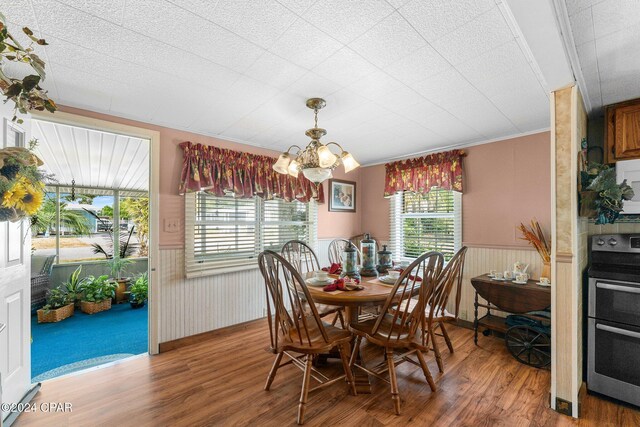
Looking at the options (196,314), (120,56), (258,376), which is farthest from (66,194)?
(258,376)

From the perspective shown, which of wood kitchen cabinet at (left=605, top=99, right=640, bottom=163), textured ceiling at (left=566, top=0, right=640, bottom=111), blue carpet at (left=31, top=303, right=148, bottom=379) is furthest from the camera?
blue carpet at (left=31, top=303, right=148, bottom=379)

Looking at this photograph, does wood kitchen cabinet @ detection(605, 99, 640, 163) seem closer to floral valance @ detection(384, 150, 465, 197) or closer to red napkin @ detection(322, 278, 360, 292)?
floral valance @ detection(384, 150, 465, 197)

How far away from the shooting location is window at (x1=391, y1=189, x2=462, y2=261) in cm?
358

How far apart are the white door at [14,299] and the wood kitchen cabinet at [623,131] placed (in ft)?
13.9

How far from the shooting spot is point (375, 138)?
10.6ft

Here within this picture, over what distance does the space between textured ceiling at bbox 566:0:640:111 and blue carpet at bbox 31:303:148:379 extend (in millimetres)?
4072

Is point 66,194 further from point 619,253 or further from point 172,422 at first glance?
point 619,253

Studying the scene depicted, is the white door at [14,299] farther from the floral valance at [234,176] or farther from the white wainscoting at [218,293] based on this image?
the floral valance at [234,176]

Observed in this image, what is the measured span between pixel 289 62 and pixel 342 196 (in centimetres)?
278

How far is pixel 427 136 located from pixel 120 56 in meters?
2.78

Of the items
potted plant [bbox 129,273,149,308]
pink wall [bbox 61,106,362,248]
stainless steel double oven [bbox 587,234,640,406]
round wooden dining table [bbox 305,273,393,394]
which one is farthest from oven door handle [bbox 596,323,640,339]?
potted plant [bbox 129,273,149,308]

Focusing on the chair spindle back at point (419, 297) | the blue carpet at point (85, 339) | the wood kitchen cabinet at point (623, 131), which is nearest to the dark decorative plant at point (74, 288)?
the blue carpet at point (85, 339)

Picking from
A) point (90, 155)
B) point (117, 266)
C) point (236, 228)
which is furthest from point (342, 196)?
point (117, 266)

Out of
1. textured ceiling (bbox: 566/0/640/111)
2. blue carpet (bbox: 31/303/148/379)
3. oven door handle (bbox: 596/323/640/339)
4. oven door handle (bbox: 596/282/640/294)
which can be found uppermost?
textured ceiling (bbox: 566/0/640/111)
